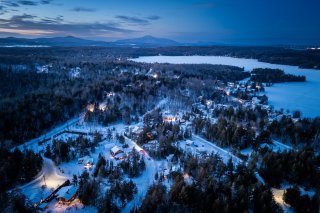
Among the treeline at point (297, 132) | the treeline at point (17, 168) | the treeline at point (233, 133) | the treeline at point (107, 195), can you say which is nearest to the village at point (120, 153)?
the treeline at point (107, 195)

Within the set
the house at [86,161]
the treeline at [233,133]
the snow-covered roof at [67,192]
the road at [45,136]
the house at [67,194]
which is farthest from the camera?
the treeline at [233,133]

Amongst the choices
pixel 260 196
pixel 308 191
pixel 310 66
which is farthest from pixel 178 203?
pixel 310 66

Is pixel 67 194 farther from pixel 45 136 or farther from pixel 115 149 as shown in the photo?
pixel 45 136

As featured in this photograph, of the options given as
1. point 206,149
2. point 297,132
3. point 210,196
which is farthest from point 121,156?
point 297,132

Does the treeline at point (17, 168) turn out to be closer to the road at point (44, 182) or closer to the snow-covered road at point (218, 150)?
the road at point (44, 182)

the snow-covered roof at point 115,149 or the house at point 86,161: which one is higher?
the snow-covered roof at point 115,149

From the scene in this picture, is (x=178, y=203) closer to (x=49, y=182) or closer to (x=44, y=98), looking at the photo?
(x=49, y=182)

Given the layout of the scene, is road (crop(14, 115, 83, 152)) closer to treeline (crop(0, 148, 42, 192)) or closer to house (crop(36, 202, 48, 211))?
treeline (crop(0, 148, 42, 192))
